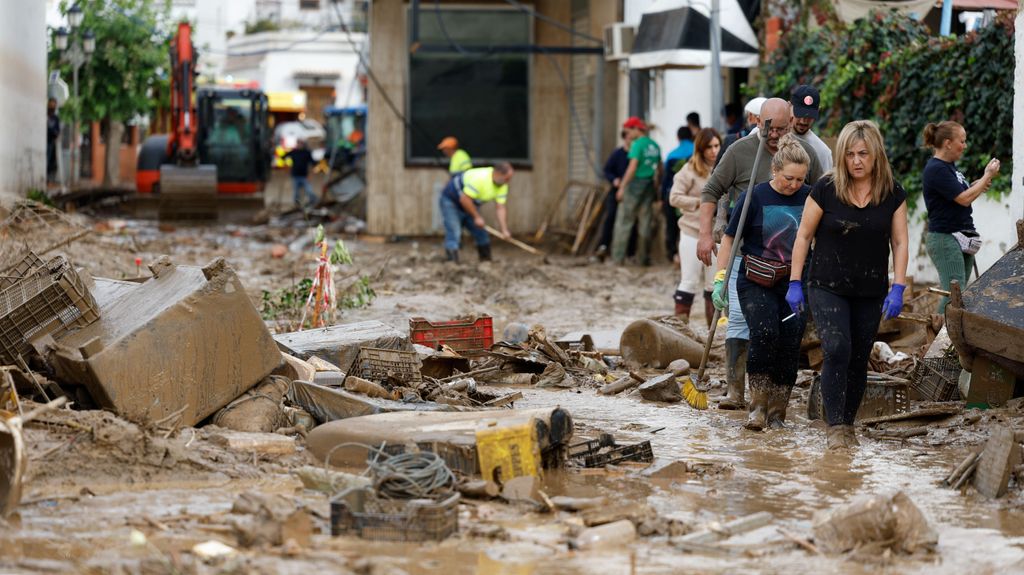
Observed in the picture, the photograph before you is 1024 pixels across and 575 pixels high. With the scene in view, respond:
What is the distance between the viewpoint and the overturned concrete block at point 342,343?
908 centimetres

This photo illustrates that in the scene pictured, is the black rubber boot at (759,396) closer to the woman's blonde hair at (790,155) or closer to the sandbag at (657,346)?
the woman's blonde hair at (790,155)

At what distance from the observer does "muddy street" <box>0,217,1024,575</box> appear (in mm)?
5219

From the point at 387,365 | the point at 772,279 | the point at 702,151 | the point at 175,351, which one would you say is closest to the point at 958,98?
the point at 702,151

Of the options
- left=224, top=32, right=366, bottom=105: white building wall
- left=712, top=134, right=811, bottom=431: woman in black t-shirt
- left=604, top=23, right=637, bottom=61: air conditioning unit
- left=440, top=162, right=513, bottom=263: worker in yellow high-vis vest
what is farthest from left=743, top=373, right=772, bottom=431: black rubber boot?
left=224, top=32, right=366, bottom=105: white building wall

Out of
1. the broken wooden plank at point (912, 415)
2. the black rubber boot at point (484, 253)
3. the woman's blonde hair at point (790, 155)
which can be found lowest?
the black rubber boot at point (484, 253)

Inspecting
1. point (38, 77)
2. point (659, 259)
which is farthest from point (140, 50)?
point (659, 259)

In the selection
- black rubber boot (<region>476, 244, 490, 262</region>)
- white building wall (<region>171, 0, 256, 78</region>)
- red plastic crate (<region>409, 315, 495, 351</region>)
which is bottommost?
black rubber boot (<region>476, 244, 490, 262</region>)

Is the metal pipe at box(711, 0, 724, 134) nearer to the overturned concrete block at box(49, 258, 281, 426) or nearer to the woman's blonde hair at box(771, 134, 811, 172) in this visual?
the woman's blonde hair at box(771, 134, 811, 172)

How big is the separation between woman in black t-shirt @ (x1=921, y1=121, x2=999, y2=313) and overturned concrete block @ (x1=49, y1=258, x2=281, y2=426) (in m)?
4.76

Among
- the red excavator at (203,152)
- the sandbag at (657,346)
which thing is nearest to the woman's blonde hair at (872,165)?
the sandbag at (657,346)

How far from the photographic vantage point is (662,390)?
30.6 feet

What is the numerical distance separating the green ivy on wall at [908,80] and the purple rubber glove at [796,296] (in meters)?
6.20

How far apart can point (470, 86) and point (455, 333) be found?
14341 mm

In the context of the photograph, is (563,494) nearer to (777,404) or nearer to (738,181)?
(777,404)
